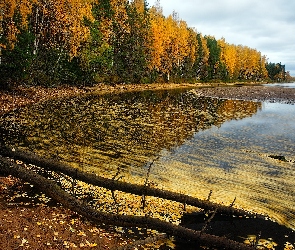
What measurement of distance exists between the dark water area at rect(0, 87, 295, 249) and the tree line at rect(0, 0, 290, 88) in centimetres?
849

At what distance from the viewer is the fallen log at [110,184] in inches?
295

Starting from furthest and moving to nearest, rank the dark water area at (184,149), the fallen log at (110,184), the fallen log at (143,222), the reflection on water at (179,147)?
the reflection on water at (179,147) < the dark water area at (184,149) < the fallen log at (110,184) < the fallen log at (143,222)

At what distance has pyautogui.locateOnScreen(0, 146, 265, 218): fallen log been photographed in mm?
7484

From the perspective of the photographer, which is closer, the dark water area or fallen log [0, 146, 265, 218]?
fallen log [0, 146, 265, 218]

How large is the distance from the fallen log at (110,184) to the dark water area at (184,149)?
2.27 ft

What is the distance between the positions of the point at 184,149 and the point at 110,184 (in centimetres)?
1023

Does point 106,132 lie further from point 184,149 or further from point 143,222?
point 143,222

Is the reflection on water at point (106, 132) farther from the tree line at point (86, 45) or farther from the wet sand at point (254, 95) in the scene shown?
the wet sand at point (254, 95)

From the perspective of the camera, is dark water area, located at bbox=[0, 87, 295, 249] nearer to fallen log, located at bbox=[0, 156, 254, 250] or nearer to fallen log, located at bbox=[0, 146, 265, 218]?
fallen log, located at bbox=[0, 146, 265, 218]

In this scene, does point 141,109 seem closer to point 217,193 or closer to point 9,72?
point 9,72

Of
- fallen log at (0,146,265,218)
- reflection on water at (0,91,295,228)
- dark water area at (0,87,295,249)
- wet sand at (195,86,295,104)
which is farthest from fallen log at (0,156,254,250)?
wet sand at (195,86,295,104)

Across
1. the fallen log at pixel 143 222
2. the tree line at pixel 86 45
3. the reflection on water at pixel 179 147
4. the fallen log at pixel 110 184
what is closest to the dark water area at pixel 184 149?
the reflection on water at pixel 179 147

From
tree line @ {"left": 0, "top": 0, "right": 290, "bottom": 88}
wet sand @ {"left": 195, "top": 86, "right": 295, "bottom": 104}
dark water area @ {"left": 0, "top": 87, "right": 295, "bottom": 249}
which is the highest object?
tree line @ {"left": 0, "top": 0, "right": 290, "bottom": 88}

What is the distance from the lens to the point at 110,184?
24.7 feet
